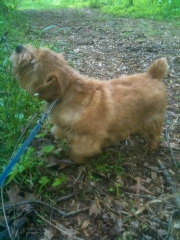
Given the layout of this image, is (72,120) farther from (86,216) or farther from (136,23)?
(136,23)

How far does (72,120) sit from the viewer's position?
2.77m

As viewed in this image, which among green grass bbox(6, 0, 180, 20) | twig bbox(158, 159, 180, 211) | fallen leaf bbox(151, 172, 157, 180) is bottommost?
fallen leaf bbox(151, 172, 157, 180)

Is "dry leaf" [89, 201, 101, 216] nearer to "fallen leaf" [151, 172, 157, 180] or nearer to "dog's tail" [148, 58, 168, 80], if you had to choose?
"fallen leaf" [151, 172, 157, 180]

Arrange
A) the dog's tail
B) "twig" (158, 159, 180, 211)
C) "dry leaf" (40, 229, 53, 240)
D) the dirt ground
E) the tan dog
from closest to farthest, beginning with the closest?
1. "dry leaf" (40, 229, 53, 240)
2. the dirt ground
3. "twig" (158, 159, 180, 211)
4. the tan dog
5. the dog's tail

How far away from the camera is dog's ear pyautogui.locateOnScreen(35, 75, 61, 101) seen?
99.9 inches

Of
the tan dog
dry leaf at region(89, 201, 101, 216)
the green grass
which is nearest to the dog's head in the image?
the tan dog

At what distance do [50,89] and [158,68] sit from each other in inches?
60.7

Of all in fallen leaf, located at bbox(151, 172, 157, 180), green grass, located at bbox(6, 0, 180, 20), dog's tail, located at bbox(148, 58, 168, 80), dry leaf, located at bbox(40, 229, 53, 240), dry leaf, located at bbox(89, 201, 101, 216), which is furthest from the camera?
green grass, located at bbox(6, 0, 180, 20)

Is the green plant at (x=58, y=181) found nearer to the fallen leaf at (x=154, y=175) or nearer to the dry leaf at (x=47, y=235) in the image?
the dry leaf at (x=47, y=235)

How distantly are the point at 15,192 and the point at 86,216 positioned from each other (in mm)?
762

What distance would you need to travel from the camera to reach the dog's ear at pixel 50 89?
2536 millimetres

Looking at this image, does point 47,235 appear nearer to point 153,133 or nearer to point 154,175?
point 154,175

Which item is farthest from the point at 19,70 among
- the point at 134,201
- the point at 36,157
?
the point at 134,201

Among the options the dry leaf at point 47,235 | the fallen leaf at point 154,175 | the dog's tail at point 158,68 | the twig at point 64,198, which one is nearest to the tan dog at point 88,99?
the dog's tail at point 158,68
